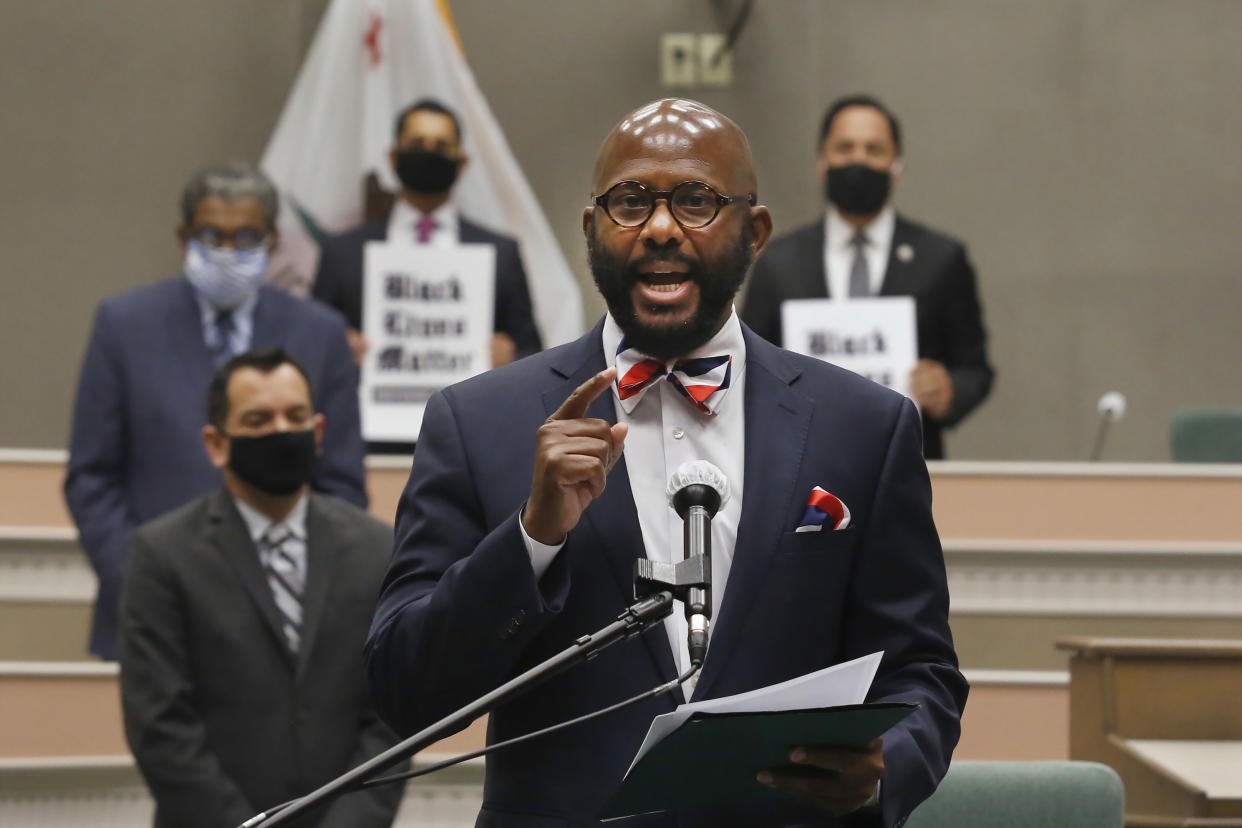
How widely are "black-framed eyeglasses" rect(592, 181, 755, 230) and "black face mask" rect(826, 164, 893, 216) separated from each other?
3.14 meters

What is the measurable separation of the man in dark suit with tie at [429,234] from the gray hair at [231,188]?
82 centimetres

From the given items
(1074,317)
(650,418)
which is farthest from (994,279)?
(650,418)

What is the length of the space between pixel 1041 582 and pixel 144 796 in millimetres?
2475

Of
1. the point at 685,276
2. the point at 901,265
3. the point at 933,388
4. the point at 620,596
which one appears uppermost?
the point at 901,265

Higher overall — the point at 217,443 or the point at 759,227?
the point at 759,227

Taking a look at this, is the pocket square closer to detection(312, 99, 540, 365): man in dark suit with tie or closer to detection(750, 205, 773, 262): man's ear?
detection(750, 205, 773, 262): man's ear

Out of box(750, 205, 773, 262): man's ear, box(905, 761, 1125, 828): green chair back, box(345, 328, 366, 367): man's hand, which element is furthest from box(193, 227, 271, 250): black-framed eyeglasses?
box(750, 205, 773, 262): man's ear

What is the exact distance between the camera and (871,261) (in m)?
4.84

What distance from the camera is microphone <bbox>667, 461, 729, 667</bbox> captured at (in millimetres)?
1537

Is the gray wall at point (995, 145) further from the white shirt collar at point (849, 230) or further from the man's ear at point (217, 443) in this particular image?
the man's ear at point (217, 443)

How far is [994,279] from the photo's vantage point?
743cm

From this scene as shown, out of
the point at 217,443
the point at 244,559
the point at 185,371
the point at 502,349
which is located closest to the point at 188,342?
A: the point at 185,371

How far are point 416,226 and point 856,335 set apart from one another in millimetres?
1464

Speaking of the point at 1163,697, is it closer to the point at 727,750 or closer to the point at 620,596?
the point at 620,596
